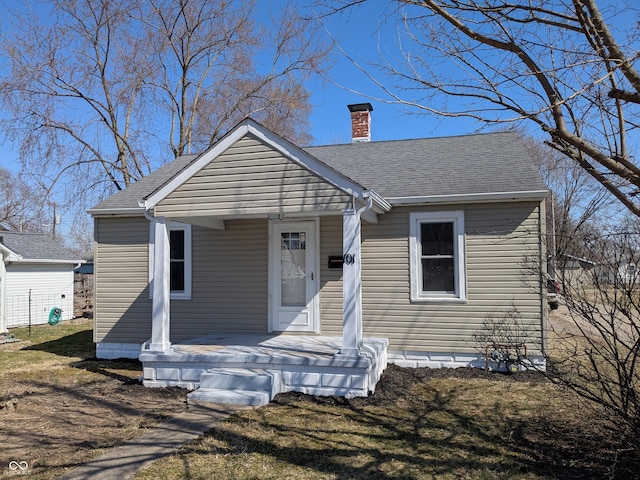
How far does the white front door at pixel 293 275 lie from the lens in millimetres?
9070

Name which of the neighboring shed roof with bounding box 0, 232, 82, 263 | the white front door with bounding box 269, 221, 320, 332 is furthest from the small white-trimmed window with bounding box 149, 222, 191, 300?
the neighboring shed roof with bounding box 0, 232, 82, 263

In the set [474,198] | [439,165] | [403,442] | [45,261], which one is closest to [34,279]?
[45,261]

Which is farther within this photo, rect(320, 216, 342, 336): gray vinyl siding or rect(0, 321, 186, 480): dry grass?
rect(320, 216, 342, 336): gray vinyl siding

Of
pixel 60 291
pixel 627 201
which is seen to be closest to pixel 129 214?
pixel 627 201

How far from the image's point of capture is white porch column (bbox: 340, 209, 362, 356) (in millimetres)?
6816

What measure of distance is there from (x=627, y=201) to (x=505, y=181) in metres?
4.95

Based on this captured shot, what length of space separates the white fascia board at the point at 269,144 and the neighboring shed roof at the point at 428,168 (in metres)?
0.16

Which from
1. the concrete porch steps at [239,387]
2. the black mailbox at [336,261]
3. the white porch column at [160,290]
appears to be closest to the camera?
the concrete porch steps at [239,387]

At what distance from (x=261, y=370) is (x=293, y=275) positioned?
246cm

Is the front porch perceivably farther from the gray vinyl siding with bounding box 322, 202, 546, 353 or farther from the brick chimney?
the brick chimney

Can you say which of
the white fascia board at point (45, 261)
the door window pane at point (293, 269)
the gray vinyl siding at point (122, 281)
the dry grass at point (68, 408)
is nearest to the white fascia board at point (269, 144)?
the door window pane at point (293, 269)

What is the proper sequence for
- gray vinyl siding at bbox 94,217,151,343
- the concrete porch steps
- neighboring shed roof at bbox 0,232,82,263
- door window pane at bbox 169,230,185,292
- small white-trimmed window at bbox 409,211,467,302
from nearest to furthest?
the concrete porch steps → small white-trimmed window at bbox 409,211,467,302 → door window pane at bbox 169,230,185,292 → gray vinyl siding at bbox 94,217,151,343 → neighboring shed roof at bbox 0,232,82,263

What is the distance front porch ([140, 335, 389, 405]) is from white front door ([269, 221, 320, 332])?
37.8 inches

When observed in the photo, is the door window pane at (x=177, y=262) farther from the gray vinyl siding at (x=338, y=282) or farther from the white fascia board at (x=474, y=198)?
the white fascia board at (x=474, y=198)
